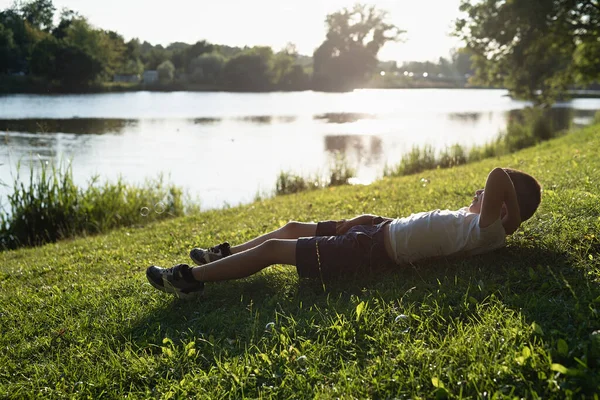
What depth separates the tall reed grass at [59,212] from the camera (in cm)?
940

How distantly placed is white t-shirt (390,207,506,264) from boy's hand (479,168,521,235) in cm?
13

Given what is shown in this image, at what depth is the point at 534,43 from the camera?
23453mm

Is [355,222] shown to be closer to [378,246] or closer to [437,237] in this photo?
[378,246]

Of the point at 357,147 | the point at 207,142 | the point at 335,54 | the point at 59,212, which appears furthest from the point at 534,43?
the point at 335,54

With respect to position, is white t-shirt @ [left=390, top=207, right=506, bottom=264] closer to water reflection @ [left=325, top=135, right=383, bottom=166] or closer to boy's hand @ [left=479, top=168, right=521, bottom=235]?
boy's hand @ [left=479, top=168, right=521, bottom=235]

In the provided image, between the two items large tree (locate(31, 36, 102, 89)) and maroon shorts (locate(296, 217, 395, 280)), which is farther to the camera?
large tree (locate(31, 36, 102, 89))

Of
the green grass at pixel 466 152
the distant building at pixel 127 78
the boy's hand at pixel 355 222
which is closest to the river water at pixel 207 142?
the green grass at pixel 466 152

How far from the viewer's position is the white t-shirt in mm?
4082

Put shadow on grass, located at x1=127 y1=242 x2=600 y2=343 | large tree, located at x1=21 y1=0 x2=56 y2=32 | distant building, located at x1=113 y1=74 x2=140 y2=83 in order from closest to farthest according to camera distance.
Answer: shadow on grass, located at x1=127 y1=242 x2=600 y2=343, large tree, located at x1=21 y1=0 x2=56 y2=32, distant building, located at x1=113 y1=74 x2=140 y2=83

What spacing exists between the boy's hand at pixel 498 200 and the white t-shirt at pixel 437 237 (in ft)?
0.44

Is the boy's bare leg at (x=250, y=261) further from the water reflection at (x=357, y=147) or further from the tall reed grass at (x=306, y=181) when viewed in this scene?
the water reflection at (x=357, y=147)

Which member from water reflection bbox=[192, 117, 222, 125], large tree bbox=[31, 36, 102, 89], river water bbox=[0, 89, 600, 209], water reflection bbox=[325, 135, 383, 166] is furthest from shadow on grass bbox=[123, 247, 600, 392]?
large tree bbox=[31, 36, 102, 89]

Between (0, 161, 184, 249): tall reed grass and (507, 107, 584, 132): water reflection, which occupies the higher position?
(507, 107, 584, 132): water reflection

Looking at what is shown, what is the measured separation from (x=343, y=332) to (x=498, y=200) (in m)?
1.58
